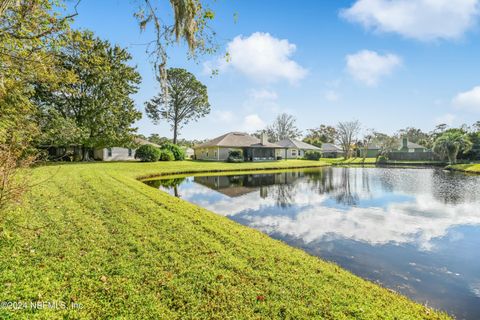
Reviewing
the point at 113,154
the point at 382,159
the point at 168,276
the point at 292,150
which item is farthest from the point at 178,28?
the point at 382,159

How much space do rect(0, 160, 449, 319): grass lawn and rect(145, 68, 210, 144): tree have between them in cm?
3395

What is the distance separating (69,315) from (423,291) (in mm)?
5137

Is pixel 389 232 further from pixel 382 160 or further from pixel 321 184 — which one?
pixel 382 160

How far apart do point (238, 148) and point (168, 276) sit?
33897 mm

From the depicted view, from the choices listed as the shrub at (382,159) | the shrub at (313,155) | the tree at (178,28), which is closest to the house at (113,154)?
the shrub at (313,155)

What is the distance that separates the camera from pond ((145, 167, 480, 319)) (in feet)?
14.1

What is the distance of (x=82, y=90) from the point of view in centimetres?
2498

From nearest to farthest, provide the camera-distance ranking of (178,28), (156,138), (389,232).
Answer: (178,28) < (389,232) < (156,138)

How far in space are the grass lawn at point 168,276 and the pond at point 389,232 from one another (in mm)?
1080

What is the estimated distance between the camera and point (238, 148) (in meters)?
37.0

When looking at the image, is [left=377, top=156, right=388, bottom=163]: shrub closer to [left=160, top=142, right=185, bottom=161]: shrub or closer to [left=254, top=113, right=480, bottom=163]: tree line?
[left=254, top=113, right=480, bottom=163]: tree line

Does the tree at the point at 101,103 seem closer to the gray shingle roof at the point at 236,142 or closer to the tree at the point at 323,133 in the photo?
the gray shingle roof at the point at 236,142

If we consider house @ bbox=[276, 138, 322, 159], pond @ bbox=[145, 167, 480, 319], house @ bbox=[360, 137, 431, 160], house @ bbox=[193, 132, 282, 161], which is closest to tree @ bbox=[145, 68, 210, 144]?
house @ bbox=[193, 132, 282, 161]

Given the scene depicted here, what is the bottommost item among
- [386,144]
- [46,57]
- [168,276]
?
[168,276]
